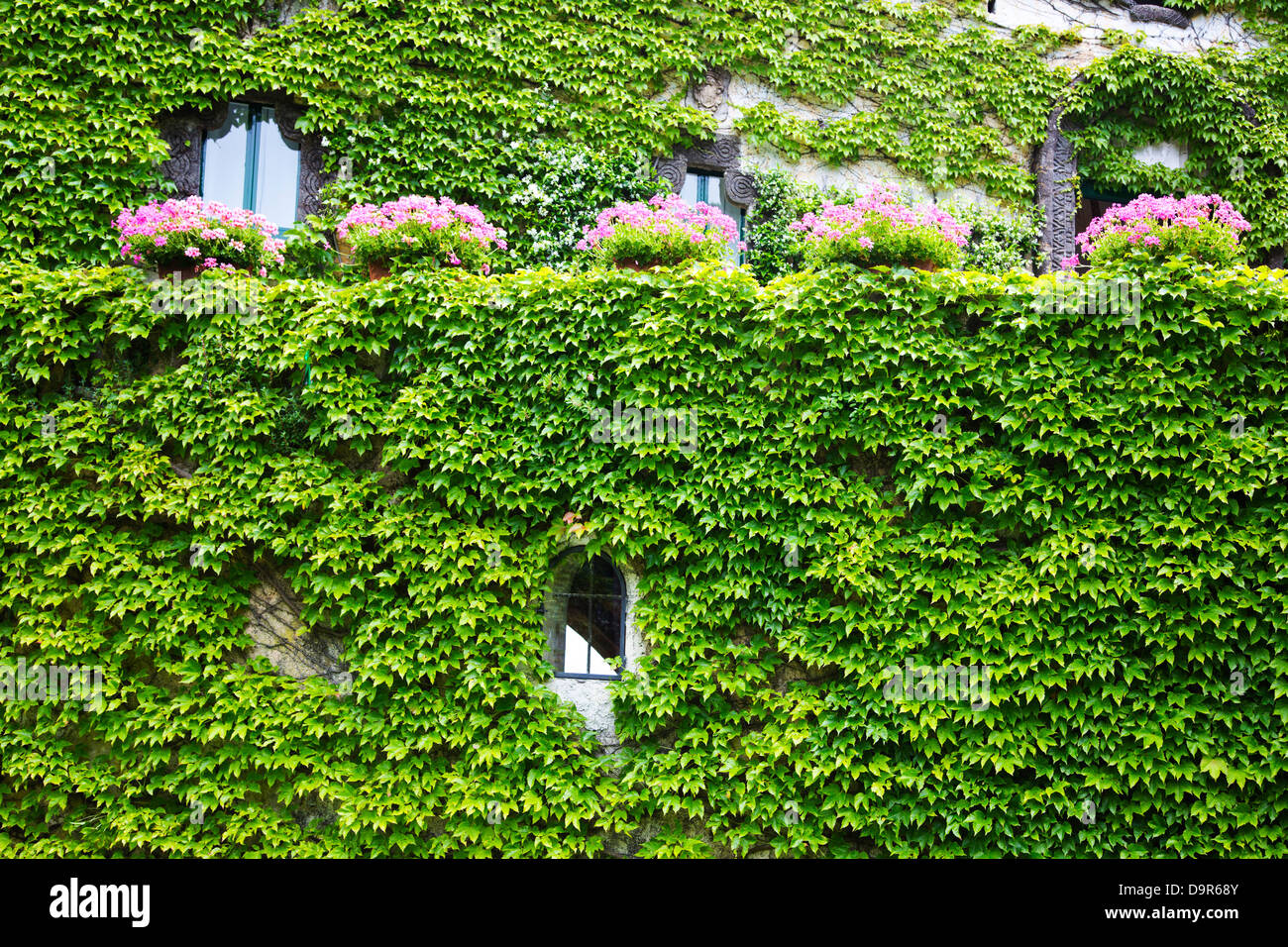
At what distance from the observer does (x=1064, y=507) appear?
6.96m

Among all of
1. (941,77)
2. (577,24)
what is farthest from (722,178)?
(941,77)

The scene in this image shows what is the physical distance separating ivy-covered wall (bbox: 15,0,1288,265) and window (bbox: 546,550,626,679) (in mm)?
4075

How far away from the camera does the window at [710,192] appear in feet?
33.7

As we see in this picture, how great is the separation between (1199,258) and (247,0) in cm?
933

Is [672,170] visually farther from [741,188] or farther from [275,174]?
[275,174]

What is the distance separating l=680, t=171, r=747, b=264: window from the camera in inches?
404

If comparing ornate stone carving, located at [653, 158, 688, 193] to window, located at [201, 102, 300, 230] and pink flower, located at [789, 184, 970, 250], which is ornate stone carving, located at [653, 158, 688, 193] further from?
window, located at [201, 102, 300, 230]

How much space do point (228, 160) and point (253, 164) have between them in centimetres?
24

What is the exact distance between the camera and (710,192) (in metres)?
10.4

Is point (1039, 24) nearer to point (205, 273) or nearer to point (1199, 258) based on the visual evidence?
point (1199, 258)

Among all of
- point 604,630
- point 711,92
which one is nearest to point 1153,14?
point 711,92

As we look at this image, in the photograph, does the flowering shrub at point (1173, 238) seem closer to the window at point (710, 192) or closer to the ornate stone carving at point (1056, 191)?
the ornate stone carving at point (1056, 191)

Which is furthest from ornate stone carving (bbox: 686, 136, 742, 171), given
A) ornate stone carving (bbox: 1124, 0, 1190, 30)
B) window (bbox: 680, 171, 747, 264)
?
ornate stone carving (bbox: 1124, 0, 1190, 30)

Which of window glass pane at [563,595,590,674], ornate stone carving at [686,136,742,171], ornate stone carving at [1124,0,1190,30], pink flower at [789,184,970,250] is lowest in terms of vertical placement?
window glass pane at [563,595,590,674]
